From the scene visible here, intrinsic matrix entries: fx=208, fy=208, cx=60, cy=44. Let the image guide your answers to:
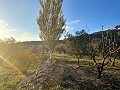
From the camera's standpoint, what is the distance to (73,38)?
49.3 m

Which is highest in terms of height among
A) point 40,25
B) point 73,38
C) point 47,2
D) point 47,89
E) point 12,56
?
point 47,2

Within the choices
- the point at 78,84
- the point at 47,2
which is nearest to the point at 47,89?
the point at 78,84

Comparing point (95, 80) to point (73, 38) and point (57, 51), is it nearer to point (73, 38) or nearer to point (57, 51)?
point (73, 38)

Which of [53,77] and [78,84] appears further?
[53,77]

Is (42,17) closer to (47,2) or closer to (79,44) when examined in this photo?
(47,2)

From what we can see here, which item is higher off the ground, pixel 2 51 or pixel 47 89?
pixel 2 51

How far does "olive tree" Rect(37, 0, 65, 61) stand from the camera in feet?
157

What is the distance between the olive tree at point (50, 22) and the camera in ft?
157

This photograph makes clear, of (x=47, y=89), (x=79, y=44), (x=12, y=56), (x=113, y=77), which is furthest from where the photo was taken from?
(x=79, y=44)

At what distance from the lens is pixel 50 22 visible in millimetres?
48281

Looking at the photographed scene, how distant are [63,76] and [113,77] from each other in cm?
569

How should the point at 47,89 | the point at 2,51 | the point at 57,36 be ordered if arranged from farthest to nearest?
the point at 2,51 < the point at 57,36 < the point at 47,89

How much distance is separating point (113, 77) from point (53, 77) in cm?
683

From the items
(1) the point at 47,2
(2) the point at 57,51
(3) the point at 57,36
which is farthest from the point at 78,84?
(2) the point at 57,51
